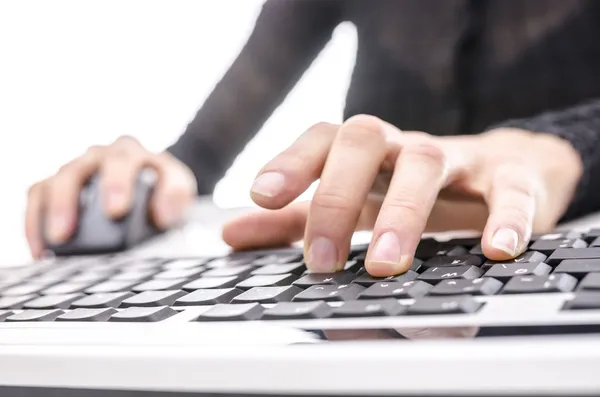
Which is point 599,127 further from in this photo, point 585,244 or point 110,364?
point 110,364

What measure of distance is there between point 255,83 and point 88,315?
0.82 meters

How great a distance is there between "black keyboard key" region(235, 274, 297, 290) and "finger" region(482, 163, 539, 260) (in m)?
0.10

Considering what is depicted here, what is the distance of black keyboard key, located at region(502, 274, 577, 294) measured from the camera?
0.79 ft

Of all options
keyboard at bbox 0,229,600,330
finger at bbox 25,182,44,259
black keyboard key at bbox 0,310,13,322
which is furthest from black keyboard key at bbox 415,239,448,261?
finger at bbox 25,182,44,259

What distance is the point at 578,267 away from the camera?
0.27 meters

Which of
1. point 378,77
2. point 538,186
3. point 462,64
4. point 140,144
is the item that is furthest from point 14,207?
point 538,186

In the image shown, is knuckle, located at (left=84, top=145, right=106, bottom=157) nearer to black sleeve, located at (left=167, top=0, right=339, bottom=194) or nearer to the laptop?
black sleeve, located at (left=167, top=0, right=339, bottom=194)

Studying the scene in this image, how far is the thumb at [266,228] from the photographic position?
500 mm

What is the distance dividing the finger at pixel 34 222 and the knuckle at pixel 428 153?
43 centimetres

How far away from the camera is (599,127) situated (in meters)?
0.62

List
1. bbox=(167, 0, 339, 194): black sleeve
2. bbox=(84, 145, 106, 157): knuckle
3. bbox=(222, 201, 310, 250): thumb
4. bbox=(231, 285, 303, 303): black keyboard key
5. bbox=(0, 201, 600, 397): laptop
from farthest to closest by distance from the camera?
bbox=(167, 0, 339, 194): black sleeve, bbox=(84, 145, 106, 157): knuckle, bbox=(222, 201, 310, 250): thumb, bbox=(231, 285, 303, 303): black keyboard key, bbox=(0, 201, 600, 397): laptop

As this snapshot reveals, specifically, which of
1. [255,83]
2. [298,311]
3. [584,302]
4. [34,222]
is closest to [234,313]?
[298,311]

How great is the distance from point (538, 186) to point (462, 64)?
0.48 metres

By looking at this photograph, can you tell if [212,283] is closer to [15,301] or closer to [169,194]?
[15,301]
